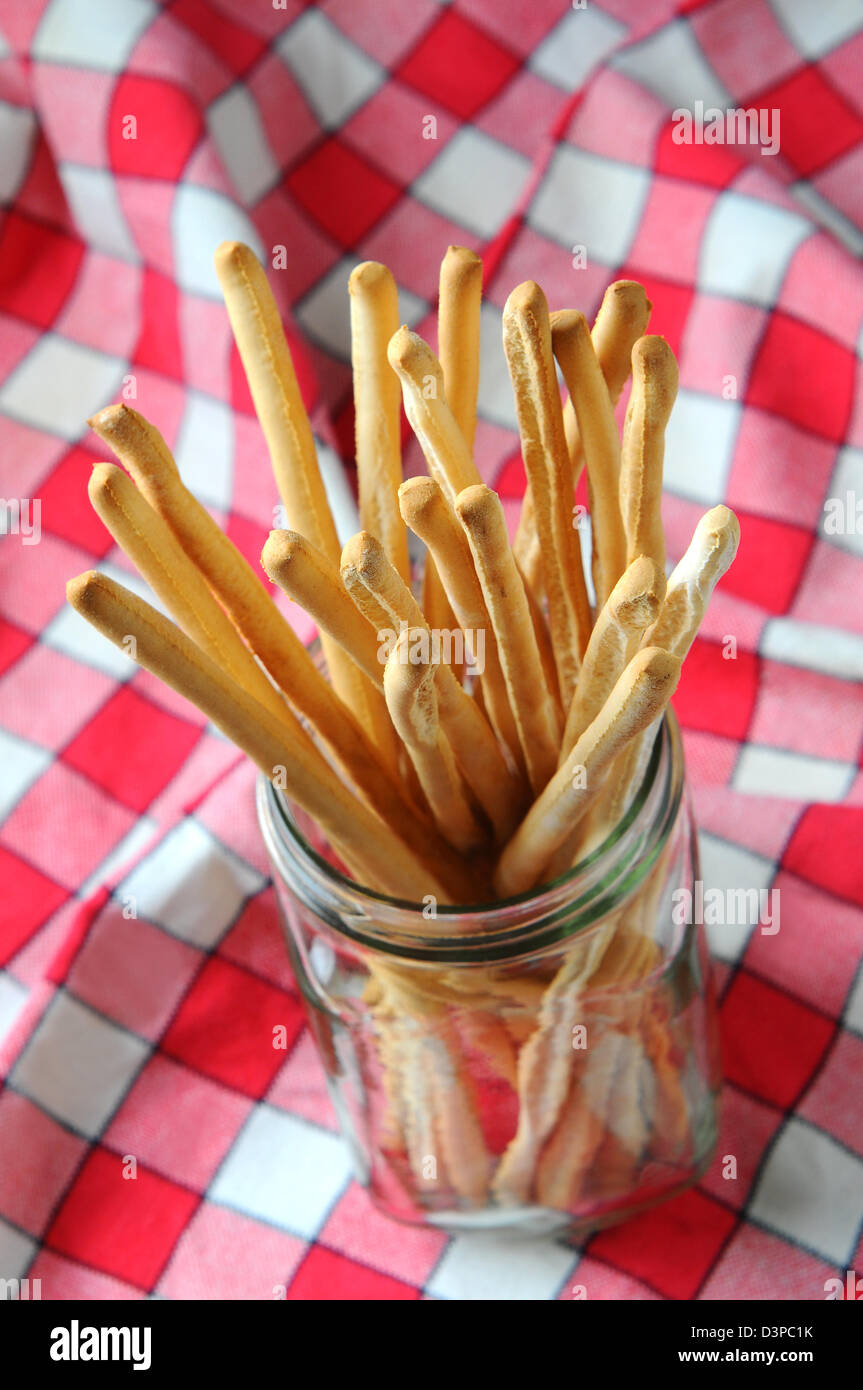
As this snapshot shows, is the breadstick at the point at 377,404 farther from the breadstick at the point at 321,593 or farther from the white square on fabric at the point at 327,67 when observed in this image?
the white square on fabric at the point at 327,67

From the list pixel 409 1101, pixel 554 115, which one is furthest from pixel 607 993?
pixel 554 115

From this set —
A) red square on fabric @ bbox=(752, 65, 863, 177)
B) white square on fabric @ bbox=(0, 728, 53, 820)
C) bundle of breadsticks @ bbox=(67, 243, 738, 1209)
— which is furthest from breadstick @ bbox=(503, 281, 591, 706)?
red square on fabric @ bbox=(752, 65, 863, 177)

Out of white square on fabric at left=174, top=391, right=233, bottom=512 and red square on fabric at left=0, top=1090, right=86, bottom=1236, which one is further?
white square on fabric at left=174, top=391, right=233, bottom=512

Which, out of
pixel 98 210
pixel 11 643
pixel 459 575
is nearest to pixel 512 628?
pixel 459 575

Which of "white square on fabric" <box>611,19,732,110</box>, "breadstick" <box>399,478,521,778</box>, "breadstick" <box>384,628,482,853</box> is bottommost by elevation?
"breadstick" <box>384,628,482,853</box>

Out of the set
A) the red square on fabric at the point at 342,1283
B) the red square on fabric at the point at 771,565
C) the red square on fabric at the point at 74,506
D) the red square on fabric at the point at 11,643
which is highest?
the red square on fabric at the point at 771,565

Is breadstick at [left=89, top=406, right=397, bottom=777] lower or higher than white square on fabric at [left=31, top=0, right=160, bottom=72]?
lower

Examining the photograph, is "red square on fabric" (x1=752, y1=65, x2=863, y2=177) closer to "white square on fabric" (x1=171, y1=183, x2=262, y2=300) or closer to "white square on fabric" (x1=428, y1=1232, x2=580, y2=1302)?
"white square on fabric" (x1=171, y1=183, x2=262, y2=300)

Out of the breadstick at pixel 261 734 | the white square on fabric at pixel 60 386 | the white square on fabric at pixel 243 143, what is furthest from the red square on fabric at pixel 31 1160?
the white square on fabric at pixel 243 143
